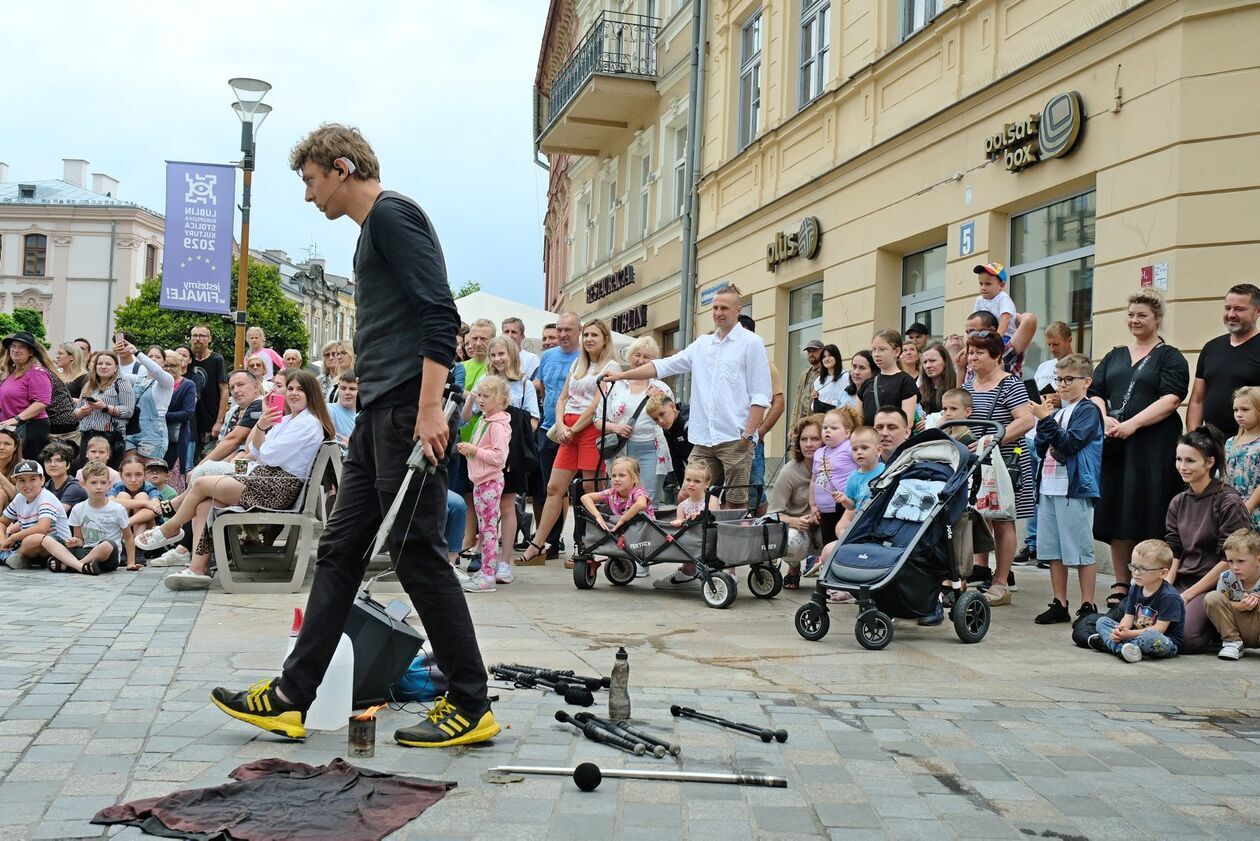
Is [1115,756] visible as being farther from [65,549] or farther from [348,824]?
[65,549]

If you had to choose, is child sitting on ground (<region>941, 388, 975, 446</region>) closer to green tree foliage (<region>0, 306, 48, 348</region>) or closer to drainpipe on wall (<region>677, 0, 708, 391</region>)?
drainpipe on wall (<region>677, 0, 708, 391</region>)

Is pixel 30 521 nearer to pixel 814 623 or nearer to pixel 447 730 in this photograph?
pixel 814 623

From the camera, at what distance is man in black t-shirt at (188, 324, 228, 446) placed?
47.3 feet

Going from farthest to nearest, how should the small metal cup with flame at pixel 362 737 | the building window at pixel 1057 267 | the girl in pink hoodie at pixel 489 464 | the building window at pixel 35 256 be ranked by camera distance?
the building window at pixel 35 256
the building window at pixel 1057 267
the girl in pink hoodie at pixel 489 464
the small metal cup with flame at pixel 362 737

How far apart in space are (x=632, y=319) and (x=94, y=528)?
54.8 ft

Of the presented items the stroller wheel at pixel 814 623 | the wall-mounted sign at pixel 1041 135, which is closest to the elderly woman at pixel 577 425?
the stroller wheel at pixel 814 623

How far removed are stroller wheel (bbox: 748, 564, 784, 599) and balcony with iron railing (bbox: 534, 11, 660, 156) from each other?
1764cm

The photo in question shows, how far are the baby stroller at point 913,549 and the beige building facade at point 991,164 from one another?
329 centimetres

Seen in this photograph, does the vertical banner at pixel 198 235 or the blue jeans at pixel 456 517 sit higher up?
the vertical banner at pixel 198 235

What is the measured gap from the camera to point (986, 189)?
12.6 metres

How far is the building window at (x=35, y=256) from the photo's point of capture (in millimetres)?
95750

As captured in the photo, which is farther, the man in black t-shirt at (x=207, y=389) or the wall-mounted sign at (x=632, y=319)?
the wall-mounted sign at (x=632, y=319)

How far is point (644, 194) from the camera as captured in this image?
26344 mm

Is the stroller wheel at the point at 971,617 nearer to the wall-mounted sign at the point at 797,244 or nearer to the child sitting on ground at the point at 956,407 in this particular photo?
the child sitting on ground at the point at 956,407
